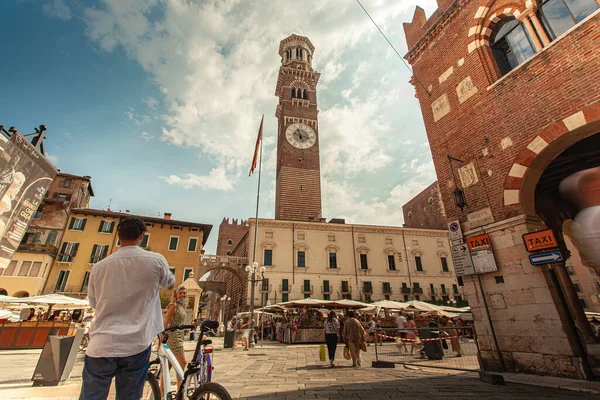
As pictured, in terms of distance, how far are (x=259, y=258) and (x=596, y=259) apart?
86.0 feet

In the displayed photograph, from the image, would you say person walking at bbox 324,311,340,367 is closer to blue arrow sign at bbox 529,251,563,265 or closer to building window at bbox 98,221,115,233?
blue arrow sign at bbox 529,251,563,265

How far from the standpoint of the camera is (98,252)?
1067 inches

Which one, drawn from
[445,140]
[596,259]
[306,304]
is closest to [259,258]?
[306,304]

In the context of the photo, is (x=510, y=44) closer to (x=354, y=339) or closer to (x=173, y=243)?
(x=354, y=339)

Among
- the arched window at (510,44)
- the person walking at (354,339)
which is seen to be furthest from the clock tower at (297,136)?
the arched window at (510,44)

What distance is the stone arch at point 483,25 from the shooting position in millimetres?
7672

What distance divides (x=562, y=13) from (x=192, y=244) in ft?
97.9

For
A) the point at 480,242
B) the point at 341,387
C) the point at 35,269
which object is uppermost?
the point at 35,269

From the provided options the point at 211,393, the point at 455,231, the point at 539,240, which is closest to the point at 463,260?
the point at 455,231

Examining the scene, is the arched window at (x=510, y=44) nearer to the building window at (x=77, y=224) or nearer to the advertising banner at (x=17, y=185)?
the advertising banner at (x=17, y=185)

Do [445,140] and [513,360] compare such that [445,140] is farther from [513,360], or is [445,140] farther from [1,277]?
[1,277]

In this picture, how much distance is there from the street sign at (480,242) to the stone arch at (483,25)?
5200 mm

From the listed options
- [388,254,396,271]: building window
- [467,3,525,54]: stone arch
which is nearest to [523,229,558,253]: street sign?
[467,3,525,54]: stone arch

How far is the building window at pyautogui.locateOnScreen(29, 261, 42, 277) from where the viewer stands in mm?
24147
